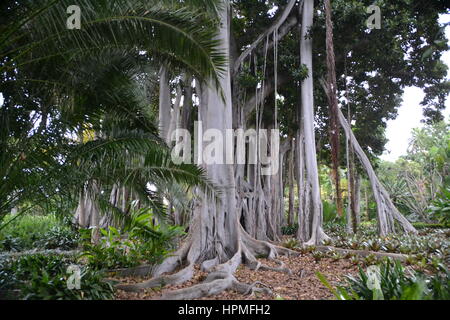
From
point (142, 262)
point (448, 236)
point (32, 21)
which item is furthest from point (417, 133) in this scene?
point (32, 21)

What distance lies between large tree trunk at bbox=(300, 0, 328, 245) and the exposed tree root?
134 centimetres

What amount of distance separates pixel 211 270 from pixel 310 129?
4.44m

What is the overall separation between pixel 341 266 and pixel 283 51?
570 cm

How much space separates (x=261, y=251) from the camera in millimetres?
6086

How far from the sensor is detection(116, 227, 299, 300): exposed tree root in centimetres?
379

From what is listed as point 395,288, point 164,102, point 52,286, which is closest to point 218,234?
point 52,286

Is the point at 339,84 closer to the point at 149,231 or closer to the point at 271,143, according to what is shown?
the point at 271,143

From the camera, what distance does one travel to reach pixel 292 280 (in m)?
4.72

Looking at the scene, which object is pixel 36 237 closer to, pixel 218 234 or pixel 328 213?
pixel 218 234
